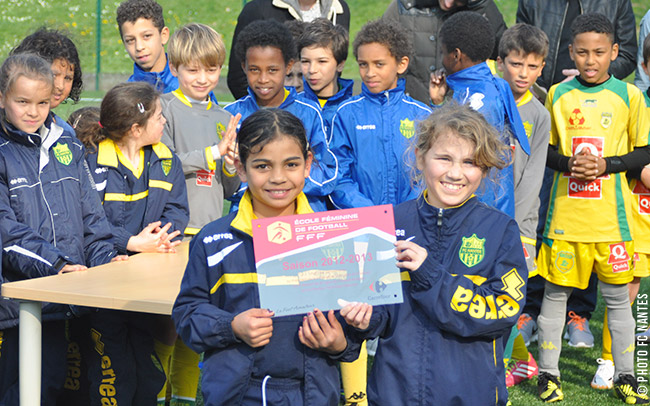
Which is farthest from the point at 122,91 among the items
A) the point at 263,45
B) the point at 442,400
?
the point at 442,400

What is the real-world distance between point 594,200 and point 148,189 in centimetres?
274

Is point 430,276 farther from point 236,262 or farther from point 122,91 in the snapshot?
point 122,91

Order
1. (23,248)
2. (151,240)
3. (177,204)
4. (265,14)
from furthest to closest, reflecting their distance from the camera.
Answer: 1. (265,14)
2. (177,204)
3. (151,240)
4. (23,248)

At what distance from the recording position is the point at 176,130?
4.65 metres

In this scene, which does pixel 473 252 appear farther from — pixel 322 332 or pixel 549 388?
pixel 549 388

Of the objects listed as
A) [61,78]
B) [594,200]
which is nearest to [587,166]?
[594,200]

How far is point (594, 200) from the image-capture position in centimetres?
500

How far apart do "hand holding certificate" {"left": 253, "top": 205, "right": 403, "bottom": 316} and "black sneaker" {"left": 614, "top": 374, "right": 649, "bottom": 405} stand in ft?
9.46

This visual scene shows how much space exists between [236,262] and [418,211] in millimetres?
659

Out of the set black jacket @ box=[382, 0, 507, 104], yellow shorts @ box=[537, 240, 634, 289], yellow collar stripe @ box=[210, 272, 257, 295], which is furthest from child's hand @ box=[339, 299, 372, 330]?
black jacket @ box=[382, 0, 507, 104]

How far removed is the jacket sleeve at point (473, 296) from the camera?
257cm

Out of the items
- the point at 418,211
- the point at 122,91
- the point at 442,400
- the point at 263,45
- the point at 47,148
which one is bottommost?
the point at 442,400

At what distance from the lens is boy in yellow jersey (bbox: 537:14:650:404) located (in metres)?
4.90

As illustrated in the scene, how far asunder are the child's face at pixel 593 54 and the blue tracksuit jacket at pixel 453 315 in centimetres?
264
